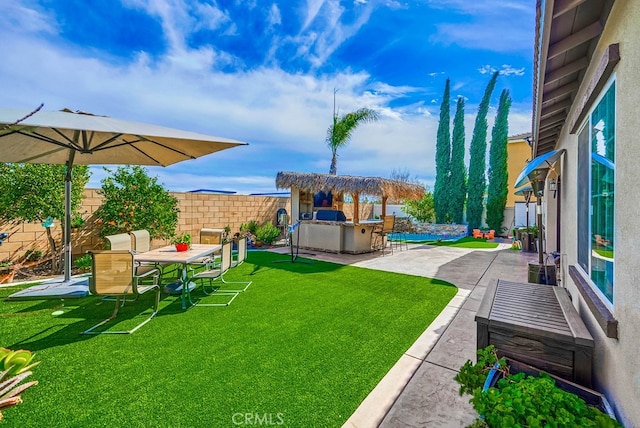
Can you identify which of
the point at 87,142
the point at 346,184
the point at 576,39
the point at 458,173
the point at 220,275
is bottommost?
the point at 220,275

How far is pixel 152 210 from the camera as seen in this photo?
8.37 meters

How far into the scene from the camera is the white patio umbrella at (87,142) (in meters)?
3.80

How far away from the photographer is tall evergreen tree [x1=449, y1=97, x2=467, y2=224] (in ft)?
70.1

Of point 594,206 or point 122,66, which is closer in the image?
point 594,206

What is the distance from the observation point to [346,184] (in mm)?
10930

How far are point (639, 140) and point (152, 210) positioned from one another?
9.57 m

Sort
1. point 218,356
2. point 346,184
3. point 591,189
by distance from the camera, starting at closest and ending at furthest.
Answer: point 591,189
point 218,356
point 346,184

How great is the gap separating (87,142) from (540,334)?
7401 mm

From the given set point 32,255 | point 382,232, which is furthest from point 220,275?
point 382,232

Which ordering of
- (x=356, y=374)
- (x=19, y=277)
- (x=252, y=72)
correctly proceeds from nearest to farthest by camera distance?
(x=356, y=374)
(x=19, y=277)
(x=252, y=72)

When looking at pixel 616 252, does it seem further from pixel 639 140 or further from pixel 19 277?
pixel 19 277

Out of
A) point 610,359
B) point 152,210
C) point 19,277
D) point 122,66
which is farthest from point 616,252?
point 19,277

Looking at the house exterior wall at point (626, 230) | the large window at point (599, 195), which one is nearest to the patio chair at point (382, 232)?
the large window at point (599, 195)

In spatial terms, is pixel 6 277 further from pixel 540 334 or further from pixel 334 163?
pixel 334 163
